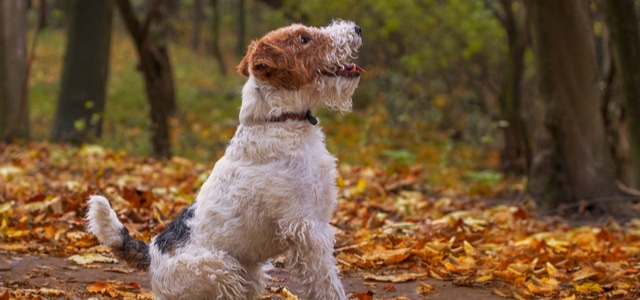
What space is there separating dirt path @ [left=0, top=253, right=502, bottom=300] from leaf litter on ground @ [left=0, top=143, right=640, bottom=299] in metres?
0.07

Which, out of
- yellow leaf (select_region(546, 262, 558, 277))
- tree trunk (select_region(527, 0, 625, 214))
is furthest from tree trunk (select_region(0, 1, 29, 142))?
yellow leaf (select_region(546, 262, 558, 277))

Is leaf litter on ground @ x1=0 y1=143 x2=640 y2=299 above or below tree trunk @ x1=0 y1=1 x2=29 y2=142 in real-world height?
below

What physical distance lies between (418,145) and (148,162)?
913 cm

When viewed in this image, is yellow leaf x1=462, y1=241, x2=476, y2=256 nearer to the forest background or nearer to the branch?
the forest background

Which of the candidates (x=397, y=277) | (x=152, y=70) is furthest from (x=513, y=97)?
(x=397, y=277)

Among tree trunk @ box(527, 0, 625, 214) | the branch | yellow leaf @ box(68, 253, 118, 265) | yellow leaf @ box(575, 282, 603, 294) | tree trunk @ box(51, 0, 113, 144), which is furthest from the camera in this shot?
tree trunk @ box(51, 0, 113, 144)

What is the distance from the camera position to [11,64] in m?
13.1

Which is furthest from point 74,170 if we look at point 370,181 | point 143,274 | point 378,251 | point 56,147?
point 378,251

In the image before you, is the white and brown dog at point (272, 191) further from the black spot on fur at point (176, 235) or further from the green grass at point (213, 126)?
the green grass at point (213, 126)

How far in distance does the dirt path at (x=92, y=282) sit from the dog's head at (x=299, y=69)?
4.82 feet

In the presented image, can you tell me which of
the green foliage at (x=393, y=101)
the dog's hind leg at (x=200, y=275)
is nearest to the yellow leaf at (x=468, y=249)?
the dog's hind leg at (x=200, y=275)

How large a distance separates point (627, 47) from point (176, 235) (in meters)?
6.28

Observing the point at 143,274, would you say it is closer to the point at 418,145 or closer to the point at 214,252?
the point at 214,252

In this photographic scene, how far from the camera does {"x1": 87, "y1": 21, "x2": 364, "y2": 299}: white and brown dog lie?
3.66 meters
